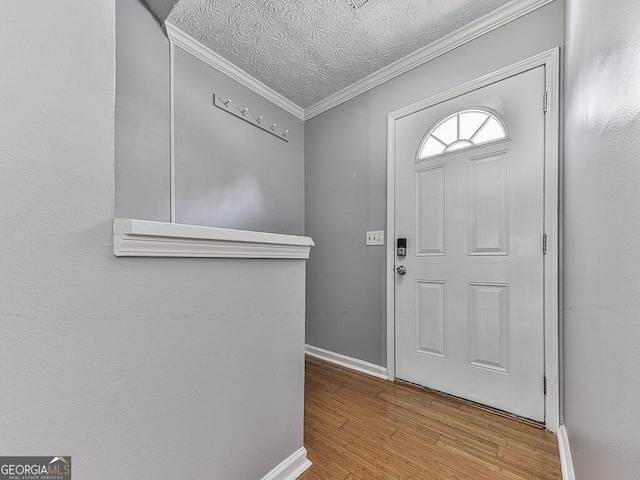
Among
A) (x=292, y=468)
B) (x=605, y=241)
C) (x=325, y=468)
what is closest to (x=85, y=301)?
(x=292, y=468)

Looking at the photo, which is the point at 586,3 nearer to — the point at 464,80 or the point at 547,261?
the point at 464,80

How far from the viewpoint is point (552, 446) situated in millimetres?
1243

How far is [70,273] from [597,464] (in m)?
1.40

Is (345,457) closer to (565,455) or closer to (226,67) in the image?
(565,455)

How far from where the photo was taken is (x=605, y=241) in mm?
714

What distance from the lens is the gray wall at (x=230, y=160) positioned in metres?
1.75

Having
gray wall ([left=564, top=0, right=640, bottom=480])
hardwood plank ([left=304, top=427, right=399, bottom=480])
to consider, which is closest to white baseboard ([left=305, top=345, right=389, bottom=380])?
hardwood plank ([left=304, top=427, right=399, bottom=480])

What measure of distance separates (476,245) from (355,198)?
0.98 metres

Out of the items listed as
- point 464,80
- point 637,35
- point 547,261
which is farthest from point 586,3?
point 547,261

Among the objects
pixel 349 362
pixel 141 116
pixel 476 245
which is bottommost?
pixel 349 362

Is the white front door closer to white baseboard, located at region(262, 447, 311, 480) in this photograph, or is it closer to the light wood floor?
the light wood floor

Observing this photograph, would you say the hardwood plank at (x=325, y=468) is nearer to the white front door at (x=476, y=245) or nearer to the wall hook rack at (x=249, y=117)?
the white front door at (x=476, y=245)

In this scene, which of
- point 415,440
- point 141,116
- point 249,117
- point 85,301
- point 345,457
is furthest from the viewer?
point 249,117

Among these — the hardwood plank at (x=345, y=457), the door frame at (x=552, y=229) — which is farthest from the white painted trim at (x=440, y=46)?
the hardwood plank at (x=345, y=457)
